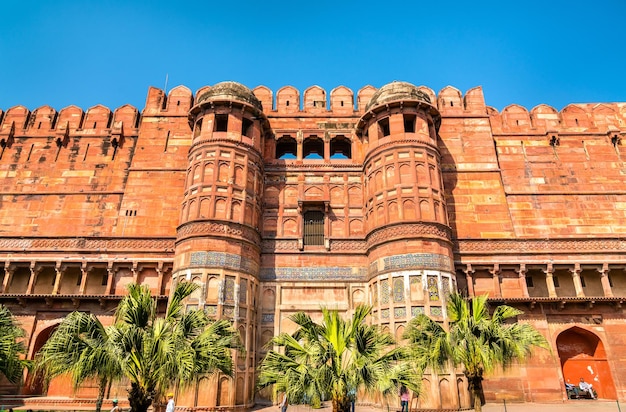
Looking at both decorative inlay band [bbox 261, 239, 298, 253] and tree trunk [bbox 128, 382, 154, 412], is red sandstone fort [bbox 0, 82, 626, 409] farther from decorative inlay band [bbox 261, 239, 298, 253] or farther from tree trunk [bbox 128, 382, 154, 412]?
tree trunk [bbox 128, 382, 154, 412]

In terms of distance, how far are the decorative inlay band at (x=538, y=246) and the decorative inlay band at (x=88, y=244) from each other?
14.1 metres

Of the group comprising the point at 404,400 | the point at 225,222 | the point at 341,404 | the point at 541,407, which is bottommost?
the point at 541,407

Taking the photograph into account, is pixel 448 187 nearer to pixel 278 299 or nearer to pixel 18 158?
pixel 278 299

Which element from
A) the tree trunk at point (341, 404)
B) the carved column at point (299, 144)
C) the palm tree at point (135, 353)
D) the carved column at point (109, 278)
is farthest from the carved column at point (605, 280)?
the carved column at point (109, 278)

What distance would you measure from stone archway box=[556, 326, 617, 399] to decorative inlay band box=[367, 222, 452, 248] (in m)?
7.14

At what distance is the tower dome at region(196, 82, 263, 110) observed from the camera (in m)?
21.8

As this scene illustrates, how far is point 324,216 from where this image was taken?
2188 centimetres

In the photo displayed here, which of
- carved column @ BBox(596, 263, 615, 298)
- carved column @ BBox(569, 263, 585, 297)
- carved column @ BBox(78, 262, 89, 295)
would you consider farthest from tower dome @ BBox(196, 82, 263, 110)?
carved column @ BBox(596, 263, 615, 298)

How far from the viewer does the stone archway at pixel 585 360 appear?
1902 cm

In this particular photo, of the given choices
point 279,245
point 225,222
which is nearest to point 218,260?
point 225,222

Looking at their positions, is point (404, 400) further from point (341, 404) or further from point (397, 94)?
point (397, 94)

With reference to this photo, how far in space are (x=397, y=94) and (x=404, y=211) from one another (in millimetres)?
6179

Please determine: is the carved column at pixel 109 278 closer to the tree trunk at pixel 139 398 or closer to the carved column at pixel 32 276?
the carved column at pixel 32 276

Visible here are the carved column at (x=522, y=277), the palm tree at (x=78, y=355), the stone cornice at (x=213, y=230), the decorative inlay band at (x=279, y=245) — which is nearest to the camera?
the palm tree at (x=78, y=355)
